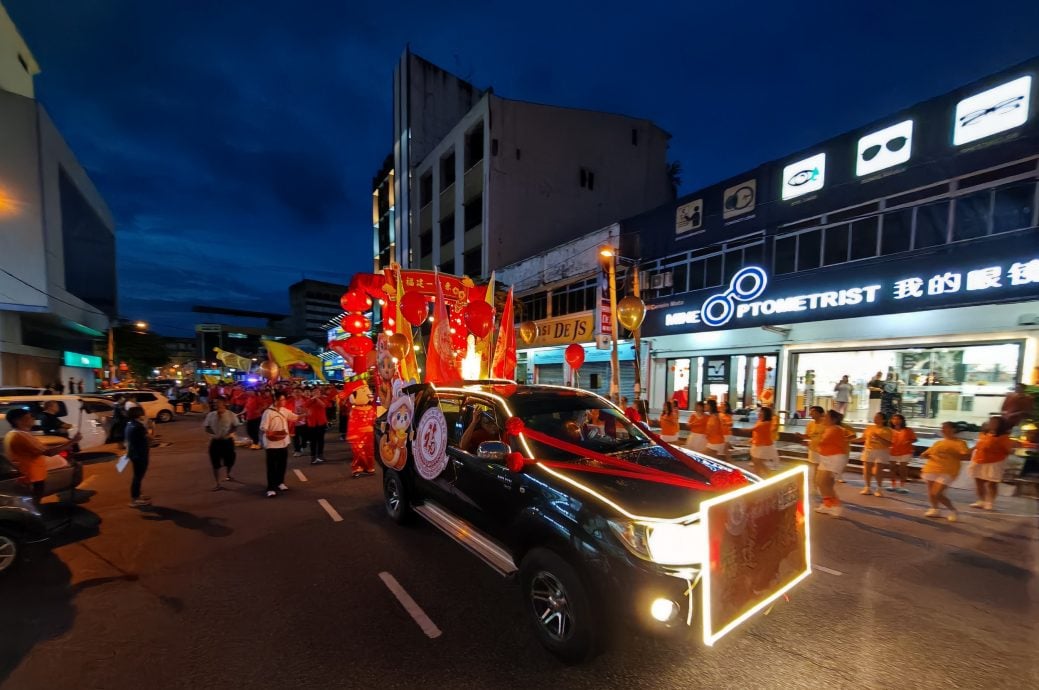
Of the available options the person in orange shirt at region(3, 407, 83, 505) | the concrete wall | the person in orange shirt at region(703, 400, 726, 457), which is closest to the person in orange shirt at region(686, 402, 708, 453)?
the person in orange shirt at region(703, 400, 726, 457)

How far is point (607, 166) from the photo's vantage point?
1052 inches

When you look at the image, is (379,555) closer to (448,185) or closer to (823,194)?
(823,194)

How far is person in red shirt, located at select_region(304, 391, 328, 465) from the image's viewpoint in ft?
32.0

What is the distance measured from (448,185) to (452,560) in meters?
29.1

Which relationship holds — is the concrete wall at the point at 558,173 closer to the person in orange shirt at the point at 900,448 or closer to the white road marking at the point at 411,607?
the person in orange shirt at the point at 900,448

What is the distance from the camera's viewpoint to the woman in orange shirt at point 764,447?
7195mm

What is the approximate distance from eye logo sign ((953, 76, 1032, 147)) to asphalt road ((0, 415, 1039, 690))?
29.1ft

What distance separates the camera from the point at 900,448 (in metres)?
Answer: 7.35

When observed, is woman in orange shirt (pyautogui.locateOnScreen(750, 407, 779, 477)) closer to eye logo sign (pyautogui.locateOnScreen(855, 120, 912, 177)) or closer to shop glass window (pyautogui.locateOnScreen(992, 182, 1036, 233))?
shop glass window (pyautogui.locateOnScreen(992, 182, 1036, 233))

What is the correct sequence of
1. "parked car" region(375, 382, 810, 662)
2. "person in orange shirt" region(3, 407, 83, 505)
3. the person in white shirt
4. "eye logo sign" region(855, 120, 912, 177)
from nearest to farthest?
"parked car" region(375, 382, 810, 662)
"person in orange shirt" region(3, 407, 83, 505)
the person in white shirt
"eye logo sign" region(855, 120, 912, 177)

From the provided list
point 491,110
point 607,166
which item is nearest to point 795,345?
point 607,166

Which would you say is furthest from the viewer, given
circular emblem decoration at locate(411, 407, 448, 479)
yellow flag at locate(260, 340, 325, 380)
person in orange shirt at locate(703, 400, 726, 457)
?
yellow flag at locate(260, 340, 325, 380)

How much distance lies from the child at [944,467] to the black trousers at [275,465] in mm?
10103

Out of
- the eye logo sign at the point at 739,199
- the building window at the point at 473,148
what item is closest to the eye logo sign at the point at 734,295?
the eye logo sign at the point at 739,199
